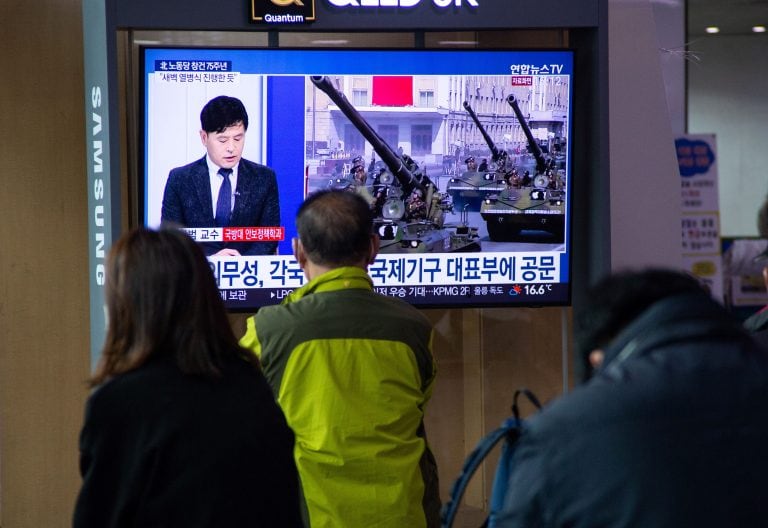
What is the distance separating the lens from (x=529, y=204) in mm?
4539

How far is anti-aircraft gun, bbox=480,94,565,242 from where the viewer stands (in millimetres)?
4531

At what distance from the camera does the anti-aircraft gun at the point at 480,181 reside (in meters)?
4.50

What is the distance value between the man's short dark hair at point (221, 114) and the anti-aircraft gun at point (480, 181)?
875mm

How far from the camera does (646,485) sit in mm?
1455

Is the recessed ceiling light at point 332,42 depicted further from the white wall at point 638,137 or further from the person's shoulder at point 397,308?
the person's shoulder at point 397,308

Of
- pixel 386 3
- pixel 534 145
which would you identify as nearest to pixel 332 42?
pixel 386 3

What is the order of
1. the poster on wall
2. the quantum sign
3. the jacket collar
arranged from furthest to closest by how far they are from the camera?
1. the poster on wall
2. the quantum sign
3. the jacket collar

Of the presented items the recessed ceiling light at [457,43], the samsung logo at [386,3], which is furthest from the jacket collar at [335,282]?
the recessed ceiling light at [457,43]

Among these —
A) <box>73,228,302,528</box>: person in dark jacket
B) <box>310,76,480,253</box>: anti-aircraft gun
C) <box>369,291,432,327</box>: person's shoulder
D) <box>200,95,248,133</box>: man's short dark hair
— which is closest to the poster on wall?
<box>310,76,480,253</box>: anti-aircraft gun

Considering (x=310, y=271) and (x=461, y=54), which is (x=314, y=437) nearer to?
(x=310, y=271)

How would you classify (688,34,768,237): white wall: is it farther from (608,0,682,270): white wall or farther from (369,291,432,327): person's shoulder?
(369,291,432,327): person's shoulder

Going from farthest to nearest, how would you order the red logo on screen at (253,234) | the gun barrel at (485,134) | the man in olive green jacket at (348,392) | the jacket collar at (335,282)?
1. the gun barrel at (485,134)
2. the red logo on screen at (253,234)
3. the jacket collar at (335,282)
4. the man in olive green jacket at (348,392)

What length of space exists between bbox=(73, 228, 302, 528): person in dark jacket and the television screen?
2301 millimetres

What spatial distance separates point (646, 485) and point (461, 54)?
10.5ft
